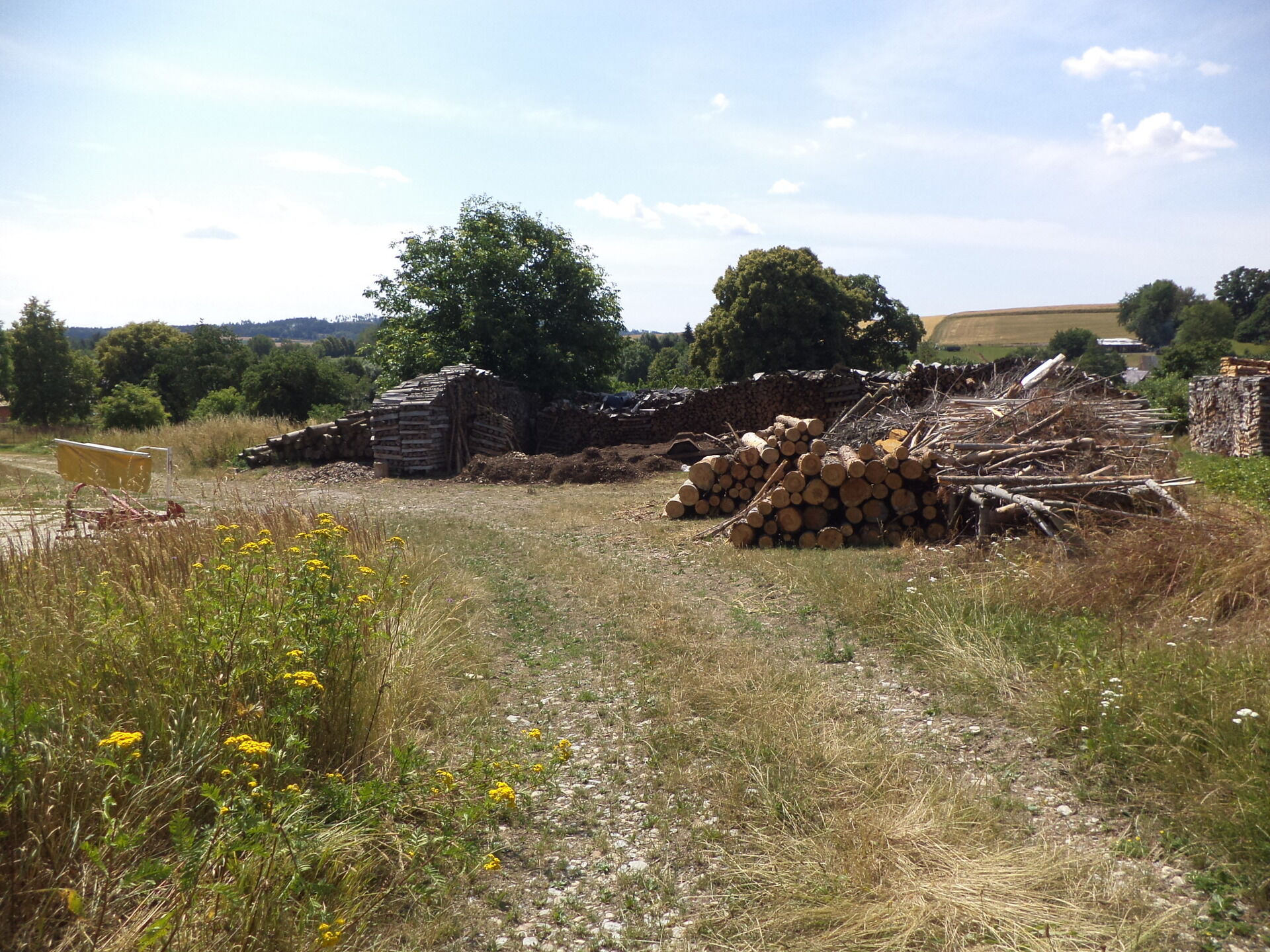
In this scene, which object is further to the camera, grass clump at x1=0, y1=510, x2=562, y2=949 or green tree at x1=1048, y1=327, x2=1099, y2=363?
green tree at x1=1048, y1=327, x2=1099, y2=363

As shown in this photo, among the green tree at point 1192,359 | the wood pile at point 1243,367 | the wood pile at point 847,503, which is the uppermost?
the green tree at point 1192,359

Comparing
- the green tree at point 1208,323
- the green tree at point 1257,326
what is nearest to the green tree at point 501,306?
the green tree at point 1208,323

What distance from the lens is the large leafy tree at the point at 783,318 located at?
31.7 metres

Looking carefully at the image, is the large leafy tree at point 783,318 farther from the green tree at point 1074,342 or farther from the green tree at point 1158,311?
the green tree at point 1158,311

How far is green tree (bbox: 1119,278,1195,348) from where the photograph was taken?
7300cm

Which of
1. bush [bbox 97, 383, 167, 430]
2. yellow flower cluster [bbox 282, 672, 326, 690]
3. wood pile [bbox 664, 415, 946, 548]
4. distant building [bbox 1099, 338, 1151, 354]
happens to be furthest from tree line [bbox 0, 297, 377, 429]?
distant building [bbox 1099, 338, 1151, 354]

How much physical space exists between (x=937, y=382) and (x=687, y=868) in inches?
606

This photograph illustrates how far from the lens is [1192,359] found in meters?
31.5

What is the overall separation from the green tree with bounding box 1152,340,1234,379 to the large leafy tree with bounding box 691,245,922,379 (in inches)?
434

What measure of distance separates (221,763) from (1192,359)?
36.6 meters

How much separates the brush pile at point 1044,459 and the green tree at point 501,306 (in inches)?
487

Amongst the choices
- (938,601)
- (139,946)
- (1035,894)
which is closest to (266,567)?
(139,946)

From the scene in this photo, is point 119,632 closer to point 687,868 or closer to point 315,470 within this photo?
point 687,868

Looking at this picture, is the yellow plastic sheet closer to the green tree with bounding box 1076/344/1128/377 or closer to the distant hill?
the green tree with bounding box 1076/344/1128/377
